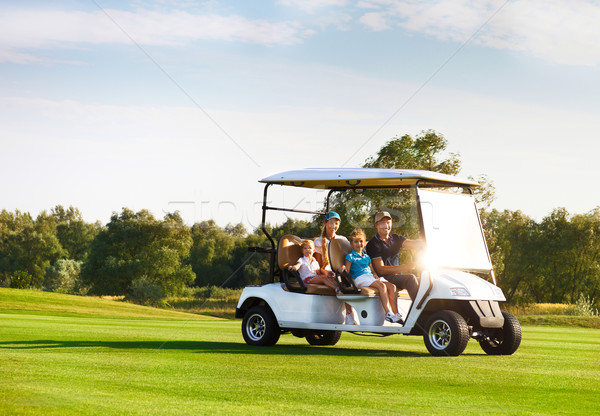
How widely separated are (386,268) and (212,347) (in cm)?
279

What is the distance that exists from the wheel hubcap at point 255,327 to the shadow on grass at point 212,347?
0.67 feet

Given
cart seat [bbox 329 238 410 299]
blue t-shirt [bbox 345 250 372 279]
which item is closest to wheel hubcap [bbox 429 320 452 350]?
blue t-shirt [bbox 345 250 372 279]

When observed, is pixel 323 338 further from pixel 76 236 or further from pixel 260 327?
pixel 76 236

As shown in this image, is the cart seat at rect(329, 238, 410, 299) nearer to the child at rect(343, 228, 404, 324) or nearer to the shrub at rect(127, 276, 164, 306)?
the child at rect(343, 228, 404, 324)

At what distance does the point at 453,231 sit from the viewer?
35.7ft

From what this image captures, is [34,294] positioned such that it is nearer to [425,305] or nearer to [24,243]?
[425,305]

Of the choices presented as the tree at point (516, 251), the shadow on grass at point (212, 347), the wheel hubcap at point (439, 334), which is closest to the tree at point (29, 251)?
the tree at point (516, 251)

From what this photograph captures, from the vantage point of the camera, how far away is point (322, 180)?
1155 cm

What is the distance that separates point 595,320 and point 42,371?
74.8 feet

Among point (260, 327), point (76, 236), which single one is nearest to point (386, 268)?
point (260, 327)

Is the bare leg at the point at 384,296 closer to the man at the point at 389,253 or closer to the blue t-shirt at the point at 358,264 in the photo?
the man at the point at 389,253

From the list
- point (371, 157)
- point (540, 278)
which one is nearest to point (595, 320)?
point (371, 157)

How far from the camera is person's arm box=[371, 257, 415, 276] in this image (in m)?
10.7

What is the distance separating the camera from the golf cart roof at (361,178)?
35.2ft
